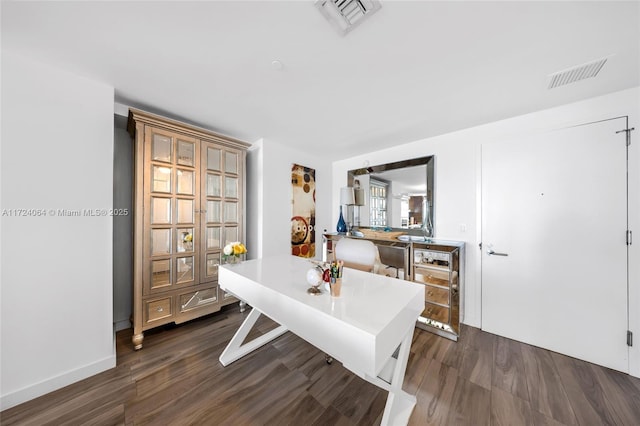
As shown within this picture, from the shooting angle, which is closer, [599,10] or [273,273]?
[599,10]

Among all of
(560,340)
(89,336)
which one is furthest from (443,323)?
(89,336)

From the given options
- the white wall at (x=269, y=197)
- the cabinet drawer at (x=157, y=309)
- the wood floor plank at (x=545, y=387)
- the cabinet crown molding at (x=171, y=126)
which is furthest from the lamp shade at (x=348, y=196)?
the cabinet drawer at (x=157, y=309)

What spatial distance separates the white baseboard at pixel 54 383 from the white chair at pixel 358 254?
7.30ft

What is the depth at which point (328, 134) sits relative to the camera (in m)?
2.83

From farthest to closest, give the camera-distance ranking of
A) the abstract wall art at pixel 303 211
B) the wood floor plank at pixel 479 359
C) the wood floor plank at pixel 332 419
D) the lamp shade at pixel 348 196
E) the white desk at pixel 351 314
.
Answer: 1. the lamp shade at pixel 348 196
2. the abstract wall art at pixel 303 211
3. the wood floor plank at pixel 479 359
4. the wood floor plank at pixel 332 419
5. the white desk at pixel 351 314

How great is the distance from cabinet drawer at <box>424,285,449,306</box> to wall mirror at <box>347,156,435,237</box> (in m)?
0.78

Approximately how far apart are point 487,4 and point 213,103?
7.21 feet

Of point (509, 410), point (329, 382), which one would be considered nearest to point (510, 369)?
point (509, 410)

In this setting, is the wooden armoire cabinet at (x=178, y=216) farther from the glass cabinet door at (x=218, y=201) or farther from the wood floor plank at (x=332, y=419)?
the wood floor plank at (x=332, y=419)

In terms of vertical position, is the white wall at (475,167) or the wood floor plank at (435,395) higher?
the white wall at (475,167)

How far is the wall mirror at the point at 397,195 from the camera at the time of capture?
2918 mm

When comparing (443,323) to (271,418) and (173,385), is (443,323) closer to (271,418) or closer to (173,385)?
(271,418)

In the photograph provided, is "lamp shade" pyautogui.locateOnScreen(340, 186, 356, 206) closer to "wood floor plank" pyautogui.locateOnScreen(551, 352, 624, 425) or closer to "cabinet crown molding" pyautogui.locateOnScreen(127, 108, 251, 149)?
"cabinet crown molding" pyautogui.locateOnScreen(127, 108, 251, 149)

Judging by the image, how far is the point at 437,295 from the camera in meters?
2.36
